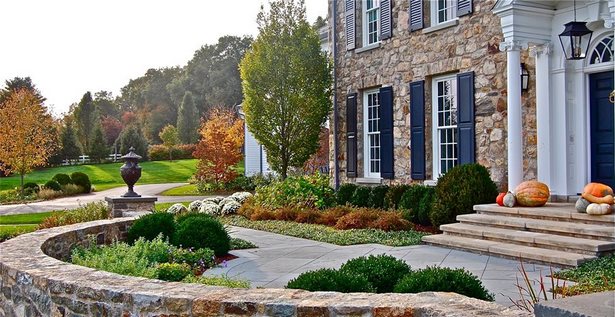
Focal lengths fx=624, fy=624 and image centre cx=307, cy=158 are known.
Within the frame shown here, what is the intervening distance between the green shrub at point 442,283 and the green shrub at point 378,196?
309 inches

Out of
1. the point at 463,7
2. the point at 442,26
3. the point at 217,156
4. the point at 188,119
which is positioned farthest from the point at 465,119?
the point at 188,119

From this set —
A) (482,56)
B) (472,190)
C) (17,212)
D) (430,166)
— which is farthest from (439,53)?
(17,212)

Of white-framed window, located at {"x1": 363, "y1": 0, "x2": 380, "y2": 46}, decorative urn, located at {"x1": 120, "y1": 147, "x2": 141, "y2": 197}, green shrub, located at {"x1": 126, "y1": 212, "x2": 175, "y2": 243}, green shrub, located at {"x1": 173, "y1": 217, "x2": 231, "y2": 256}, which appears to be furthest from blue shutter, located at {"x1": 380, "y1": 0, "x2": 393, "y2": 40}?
green shrub, located at {"x1": 126, "y1": 212, "x2": 175, "y2": 243}

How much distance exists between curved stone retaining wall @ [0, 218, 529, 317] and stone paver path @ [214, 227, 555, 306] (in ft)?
6.59

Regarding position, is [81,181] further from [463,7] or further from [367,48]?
[463,7]

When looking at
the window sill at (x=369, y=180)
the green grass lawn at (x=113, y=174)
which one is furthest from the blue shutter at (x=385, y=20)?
the green grass lawn at (x=113, y=174)

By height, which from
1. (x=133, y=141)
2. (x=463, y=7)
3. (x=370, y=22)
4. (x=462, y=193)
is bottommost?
(x=462, y=193)

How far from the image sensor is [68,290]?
4.52 meters

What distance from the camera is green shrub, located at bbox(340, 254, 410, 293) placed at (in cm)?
512

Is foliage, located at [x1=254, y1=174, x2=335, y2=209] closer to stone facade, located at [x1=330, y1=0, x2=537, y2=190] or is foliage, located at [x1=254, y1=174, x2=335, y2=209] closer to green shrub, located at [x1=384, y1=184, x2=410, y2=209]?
stone facade, located at [x1=330, y1=0, x2=537, y2=190]

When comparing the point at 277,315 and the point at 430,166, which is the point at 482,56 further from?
the point at 277,315

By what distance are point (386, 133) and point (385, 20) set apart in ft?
7.83

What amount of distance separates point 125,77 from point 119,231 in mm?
55449

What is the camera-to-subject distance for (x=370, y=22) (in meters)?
13.9
